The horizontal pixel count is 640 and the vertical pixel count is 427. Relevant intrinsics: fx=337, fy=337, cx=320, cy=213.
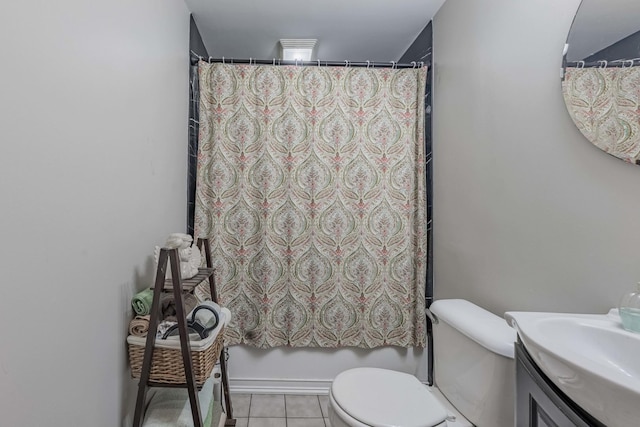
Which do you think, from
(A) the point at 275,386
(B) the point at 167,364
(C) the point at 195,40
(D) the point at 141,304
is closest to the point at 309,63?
(C) the point at 195,40

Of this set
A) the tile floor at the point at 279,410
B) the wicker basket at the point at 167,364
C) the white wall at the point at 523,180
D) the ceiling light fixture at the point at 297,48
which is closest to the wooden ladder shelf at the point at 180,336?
the wicker basket at the point at 167,364

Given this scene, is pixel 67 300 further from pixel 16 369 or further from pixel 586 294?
pixel 586 294

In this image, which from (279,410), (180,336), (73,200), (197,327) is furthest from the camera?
(279,410)

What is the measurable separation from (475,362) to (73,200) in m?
1.39

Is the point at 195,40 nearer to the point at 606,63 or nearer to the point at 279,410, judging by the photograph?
the point at 606,63

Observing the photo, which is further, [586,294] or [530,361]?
[586,294]

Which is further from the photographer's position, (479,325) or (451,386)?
(451,386)

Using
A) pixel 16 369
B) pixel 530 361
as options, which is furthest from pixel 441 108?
pixel 16 369

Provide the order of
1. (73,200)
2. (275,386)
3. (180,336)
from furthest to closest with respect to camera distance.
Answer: (275,386)
(180,336)
(73,200)

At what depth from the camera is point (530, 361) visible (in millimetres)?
816

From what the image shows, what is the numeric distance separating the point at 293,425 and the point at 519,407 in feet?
4.36

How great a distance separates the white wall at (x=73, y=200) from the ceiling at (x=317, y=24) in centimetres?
69

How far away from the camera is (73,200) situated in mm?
922

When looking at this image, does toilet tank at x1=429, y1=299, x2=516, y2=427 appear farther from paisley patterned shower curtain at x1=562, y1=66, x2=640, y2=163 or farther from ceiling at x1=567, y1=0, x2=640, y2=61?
ceiling at x1=567, y1=0, x2=640, y2=61
